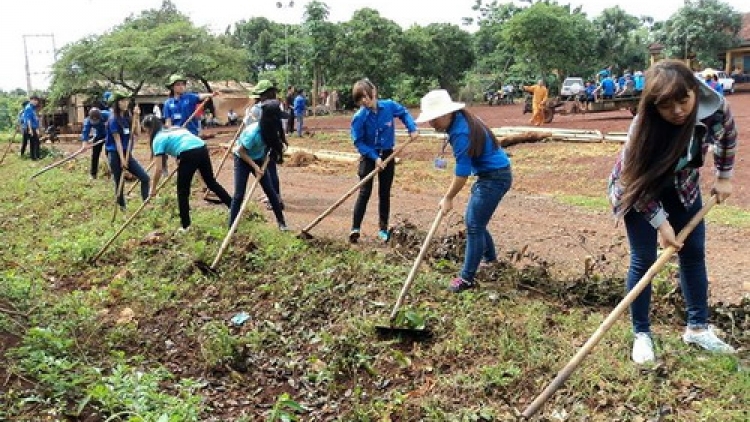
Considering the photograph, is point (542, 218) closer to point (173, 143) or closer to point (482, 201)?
point (482, 201)

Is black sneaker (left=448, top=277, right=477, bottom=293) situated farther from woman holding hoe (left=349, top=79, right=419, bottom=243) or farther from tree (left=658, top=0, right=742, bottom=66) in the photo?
tree (left=658, top=0, right=742, bottom=66)

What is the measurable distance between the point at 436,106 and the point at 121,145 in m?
6.19

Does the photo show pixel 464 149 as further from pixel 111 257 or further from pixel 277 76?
pixel 277 76

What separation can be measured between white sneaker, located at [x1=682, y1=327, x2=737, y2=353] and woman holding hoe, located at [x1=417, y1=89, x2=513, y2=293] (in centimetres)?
162

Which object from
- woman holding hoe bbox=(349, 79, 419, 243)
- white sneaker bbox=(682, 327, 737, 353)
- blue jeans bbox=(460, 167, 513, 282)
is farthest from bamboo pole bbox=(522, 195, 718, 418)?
woman holding hoe bbox=(349, 79, 419, 243)

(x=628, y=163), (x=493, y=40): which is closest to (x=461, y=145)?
(x=628, y=163)

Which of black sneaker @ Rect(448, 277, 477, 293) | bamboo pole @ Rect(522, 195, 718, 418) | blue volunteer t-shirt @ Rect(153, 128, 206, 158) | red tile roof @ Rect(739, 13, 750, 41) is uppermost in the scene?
red tile roof @ Rect(739, 13, 750, 41)

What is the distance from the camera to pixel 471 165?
4957 mm

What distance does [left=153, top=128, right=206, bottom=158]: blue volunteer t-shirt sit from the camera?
759 cm

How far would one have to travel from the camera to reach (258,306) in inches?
234

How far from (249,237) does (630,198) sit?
4.63m

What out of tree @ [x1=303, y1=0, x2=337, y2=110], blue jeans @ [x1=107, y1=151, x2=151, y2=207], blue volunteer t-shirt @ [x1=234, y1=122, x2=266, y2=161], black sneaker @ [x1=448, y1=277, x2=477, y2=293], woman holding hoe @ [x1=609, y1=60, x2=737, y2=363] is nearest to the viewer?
woman holding hoe @ [x1=609, y1=60, x2=737, y2=363]

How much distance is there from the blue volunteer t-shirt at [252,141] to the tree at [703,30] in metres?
34.9

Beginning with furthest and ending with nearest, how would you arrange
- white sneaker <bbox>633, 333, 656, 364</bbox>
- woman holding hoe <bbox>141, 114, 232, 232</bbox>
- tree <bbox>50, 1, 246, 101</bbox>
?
tree <bbox>50, 1, 246, 101</bbox>
woman holding hoe <bbox>141, 114, 232, 232</bbox>
white sneaker <bbox>633, 333, 656, 364</bbox>
